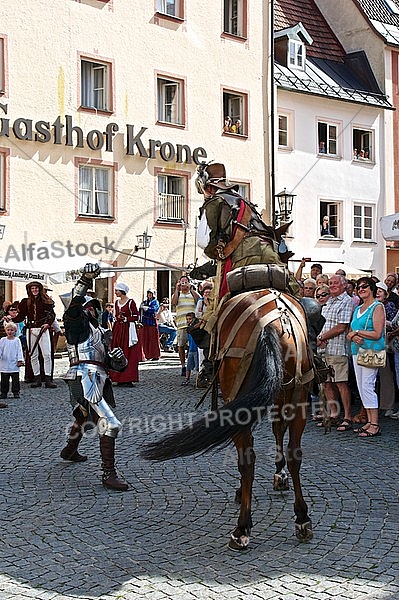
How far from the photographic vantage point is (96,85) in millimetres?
23344

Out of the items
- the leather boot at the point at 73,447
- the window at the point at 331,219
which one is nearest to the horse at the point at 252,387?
the leather boot at the point at 73,447

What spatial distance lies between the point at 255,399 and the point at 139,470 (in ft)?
9.31

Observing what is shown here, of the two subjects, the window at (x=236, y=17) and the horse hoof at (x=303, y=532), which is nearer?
the horse hoof at (x=303, y=532)

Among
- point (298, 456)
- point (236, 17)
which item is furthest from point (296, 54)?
point (298, 456)

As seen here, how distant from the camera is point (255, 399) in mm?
5320

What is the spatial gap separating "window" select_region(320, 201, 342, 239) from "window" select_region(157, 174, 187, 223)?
619 centimetres

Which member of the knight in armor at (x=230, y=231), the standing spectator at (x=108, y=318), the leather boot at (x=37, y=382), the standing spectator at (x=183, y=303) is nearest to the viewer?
the knight in armor at (x=230, y=231)

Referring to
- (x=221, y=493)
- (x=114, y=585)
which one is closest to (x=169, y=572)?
(x=114, y=585)

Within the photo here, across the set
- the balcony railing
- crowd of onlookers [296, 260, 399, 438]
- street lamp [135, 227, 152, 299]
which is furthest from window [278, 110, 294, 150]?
crowd of onlookers [296, 260, 399, 438]

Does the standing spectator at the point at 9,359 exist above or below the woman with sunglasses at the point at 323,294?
below

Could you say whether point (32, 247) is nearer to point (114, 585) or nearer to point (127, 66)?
point (127, 66)

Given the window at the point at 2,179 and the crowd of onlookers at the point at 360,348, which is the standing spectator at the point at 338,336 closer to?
the crowd of onlookers at the point at 360,348

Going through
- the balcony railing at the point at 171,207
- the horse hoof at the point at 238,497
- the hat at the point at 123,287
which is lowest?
the horse hoof at the point at 238,497

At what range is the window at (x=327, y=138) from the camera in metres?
29.3
